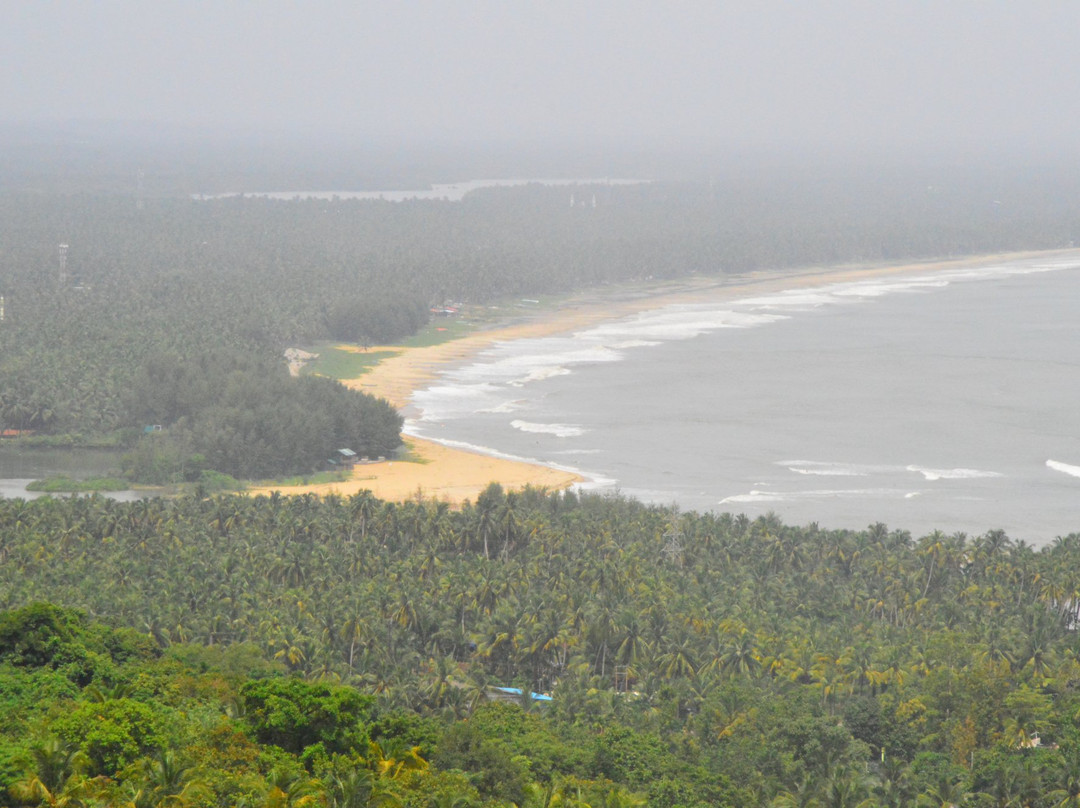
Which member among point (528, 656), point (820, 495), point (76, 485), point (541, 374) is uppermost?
point (541, 374)

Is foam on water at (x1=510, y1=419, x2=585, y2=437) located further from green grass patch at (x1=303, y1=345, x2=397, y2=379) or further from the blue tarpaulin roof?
the blue tarpaulin roof

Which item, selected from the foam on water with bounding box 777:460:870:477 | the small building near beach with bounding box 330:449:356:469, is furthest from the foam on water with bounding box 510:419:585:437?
the foam on water with bounding box 777:460:870:477

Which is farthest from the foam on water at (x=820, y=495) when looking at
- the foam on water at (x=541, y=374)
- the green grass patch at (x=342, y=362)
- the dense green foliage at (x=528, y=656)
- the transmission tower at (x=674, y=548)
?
the green grass patch at (x=342, y=362)

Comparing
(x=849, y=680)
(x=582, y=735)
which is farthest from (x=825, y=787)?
(x=849, y=680)

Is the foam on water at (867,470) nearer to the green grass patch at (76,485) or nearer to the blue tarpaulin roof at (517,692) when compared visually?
the blue tarpaulin roof at (517,692)

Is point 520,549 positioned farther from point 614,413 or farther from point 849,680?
point 614,413

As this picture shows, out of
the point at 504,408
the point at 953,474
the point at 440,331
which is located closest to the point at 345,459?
the point at 504,408

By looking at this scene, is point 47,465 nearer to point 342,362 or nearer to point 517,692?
point 342,362
